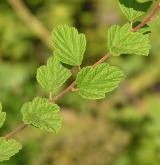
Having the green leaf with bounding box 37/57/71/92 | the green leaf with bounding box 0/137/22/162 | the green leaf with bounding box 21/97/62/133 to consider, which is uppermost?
the green leaf with bounding box 37/57/71/92

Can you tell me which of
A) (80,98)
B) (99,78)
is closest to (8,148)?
(99,78)

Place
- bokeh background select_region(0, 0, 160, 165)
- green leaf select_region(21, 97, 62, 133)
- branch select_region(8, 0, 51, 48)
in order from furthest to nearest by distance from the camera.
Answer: branch select_region(8, 0, 51, 48)
bokeh background select_region(0, 0, 160, 165)
green leaf select_region(21, 97, 62, 133)

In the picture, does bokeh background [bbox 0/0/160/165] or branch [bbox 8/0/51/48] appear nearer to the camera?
bokeh background [bbox 0/0/160/165]

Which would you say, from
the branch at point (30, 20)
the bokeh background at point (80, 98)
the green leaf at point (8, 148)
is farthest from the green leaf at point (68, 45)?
the branch at point (30, 20)

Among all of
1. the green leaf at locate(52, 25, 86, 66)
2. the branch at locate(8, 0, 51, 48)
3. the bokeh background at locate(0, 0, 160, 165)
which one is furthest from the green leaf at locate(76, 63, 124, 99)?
the branch at locate(8, 0, 51, 48)

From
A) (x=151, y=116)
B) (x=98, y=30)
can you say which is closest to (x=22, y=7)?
(x=98, y=30)

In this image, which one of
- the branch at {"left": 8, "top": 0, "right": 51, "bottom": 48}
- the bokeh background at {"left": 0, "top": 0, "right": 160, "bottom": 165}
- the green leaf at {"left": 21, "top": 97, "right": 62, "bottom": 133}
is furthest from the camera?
the branch at {"left": 8, "top": 0, "right": 51, "bottom": 48}

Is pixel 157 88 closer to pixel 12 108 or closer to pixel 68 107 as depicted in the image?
pixel 68 107

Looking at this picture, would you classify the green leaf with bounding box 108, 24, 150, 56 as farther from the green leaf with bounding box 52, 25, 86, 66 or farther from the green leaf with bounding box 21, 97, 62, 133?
the green leaf with bounding box 21, 97, 62, 133

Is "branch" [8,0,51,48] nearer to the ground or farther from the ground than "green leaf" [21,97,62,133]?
nearer to the ground
